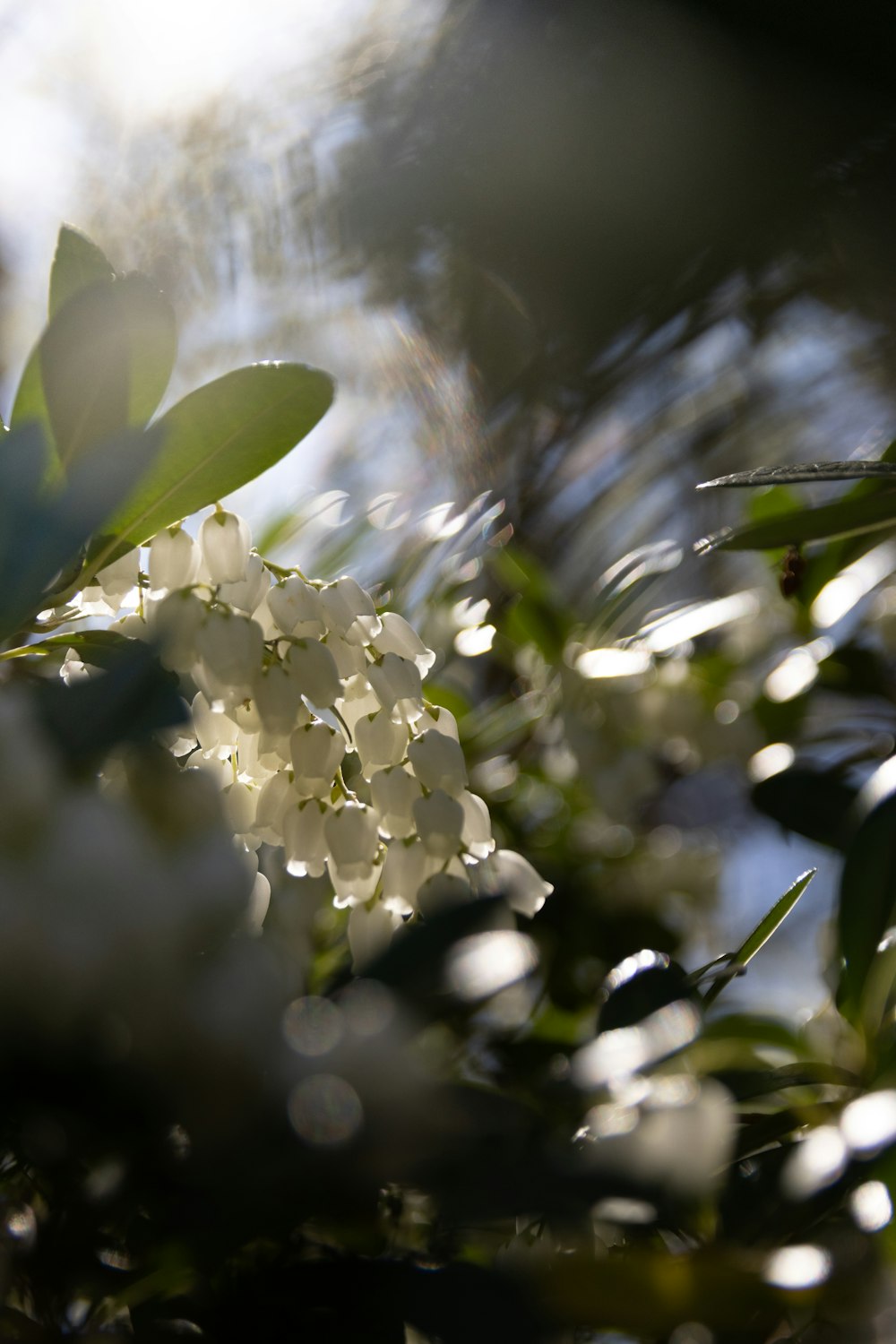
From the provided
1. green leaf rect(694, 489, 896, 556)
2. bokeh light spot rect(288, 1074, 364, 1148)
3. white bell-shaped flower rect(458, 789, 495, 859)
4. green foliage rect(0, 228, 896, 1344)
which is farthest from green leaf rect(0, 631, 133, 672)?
green leaf rect(694, 489, 896, 556)

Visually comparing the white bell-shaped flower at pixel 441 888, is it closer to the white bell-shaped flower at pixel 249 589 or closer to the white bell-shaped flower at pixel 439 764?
the white bell-shaped flower at pixel 439 764

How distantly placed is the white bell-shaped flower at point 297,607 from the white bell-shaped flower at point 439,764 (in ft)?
0.32

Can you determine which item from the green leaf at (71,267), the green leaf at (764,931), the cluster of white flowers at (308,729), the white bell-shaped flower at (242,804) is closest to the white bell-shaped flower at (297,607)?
the cluster of white flowers at (308,729)

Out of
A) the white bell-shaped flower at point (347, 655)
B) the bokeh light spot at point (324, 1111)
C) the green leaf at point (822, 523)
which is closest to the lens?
the bokeh light spot at point (324, 1111)

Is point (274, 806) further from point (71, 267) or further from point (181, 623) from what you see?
point (71, 267)

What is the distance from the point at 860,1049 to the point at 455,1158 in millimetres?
655

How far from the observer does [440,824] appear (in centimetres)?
64

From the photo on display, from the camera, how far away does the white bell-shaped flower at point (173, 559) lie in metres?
0.65

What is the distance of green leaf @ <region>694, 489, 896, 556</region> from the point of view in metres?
0.84

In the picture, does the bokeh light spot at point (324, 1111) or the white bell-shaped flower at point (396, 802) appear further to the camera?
the white bell-shaped flower at point (396, 802)

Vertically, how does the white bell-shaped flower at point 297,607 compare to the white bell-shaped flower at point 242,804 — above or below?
above

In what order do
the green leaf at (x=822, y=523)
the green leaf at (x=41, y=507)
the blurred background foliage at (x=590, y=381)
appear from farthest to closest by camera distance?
the blurred background foliage at (x=590, y=381), the green leaf at (x=822, y=523), the green leaf at (x=41, y=507)

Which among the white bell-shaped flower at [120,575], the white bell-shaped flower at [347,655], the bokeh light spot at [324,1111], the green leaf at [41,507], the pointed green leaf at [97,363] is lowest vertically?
the white bell-shaped flower at [347,655]

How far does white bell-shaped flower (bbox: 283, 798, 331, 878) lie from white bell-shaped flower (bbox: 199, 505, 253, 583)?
147 millimetres
